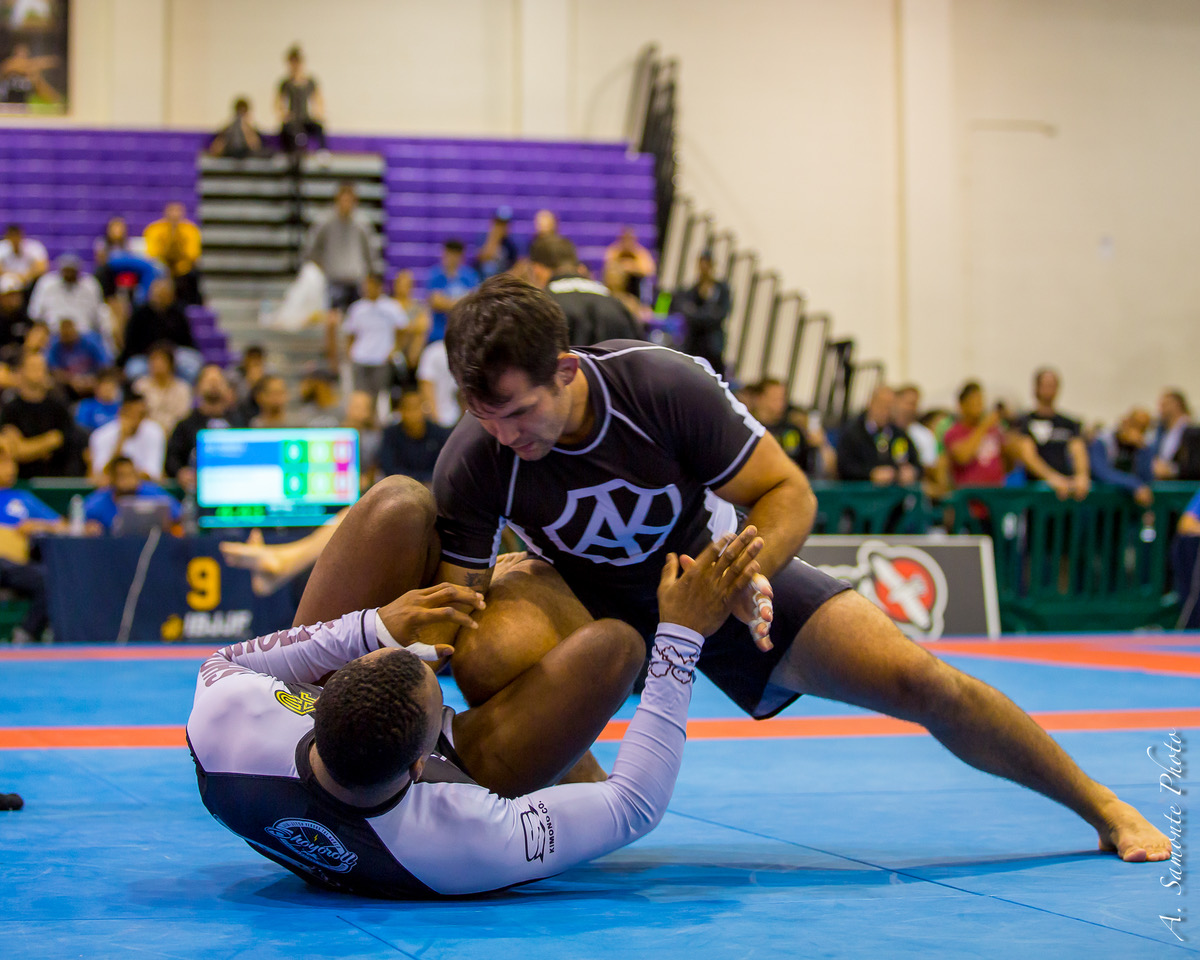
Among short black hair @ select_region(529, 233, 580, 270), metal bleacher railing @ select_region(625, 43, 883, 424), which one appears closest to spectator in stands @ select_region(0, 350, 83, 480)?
short black hair @ select_region(529, 233, 580, 270)

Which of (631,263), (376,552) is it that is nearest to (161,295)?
(631,263)

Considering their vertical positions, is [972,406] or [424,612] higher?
[972,406]

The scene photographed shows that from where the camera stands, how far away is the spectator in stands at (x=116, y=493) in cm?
911

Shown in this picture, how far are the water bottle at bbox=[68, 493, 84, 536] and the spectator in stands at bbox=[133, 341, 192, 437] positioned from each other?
1489 millimetres

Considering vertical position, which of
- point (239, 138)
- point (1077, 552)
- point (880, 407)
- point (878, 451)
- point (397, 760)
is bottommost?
point (1077, 552)

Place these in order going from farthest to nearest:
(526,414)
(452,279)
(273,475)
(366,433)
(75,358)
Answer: (452,279), (75,358), (366,433), (273,475), (526,414)

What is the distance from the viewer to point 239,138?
1584cm

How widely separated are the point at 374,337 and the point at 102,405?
259cm

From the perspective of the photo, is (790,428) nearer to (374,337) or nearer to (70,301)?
(374,337)

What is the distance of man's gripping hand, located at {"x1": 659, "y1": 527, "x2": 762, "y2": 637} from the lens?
8.71 feet

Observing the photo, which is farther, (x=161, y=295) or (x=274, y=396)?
(x=161, y=295)

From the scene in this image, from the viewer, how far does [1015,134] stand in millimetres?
18828

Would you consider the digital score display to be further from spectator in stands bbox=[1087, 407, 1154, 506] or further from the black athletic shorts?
spectator in stands bbox=[1087, 407, 1154, 506]

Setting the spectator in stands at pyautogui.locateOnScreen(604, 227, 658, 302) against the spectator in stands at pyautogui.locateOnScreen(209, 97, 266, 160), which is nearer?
the spectator in stands at pyautogui.locateOnScreen(604, 227, 658, 302)
